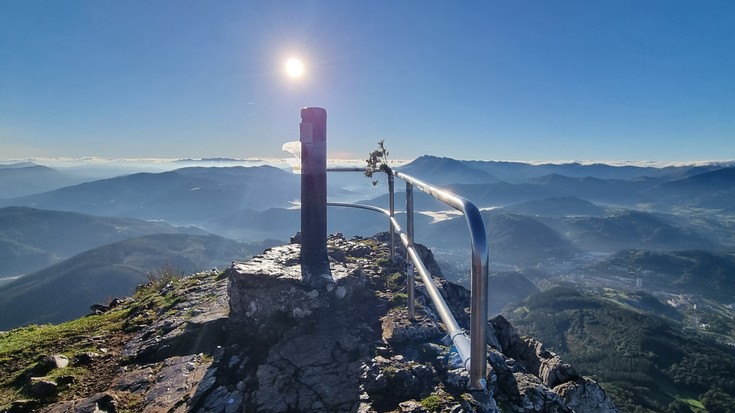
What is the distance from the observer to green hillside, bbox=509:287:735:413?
78894 millimetres

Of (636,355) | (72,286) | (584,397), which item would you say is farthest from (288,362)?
(72,286)

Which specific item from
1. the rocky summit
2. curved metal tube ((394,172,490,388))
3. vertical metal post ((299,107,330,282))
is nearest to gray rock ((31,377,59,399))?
the rocky summit

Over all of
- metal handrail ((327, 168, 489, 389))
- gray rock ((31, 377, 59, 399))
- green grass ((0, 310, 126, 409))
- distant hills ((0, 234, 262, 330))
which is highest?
metal handrail ((327, 168, 489, 389))

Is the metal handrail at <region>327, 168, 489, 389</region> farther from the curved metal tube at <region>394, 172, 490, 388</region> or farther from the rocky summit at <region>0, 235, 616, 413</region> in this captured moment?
the rocky summit at <region>0, 235, 616, 413</region>

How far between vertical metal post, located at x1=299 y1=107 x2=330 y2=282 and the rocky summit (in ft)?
1.19

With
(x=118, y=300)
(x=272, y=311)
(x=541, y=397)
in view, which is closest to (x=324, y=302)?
(x=272, y=311)

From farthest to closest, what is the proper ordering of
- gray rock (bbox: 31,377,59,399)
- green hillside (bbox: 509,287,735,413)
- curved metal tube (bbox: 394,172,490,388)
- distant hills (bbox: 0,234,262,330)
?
distant hills (bbox: 0,234,262,330), green hillside (bbox: 509,287,735,413), gray rock (bbox: 31,377,59,399), curved metal tube (bbox: 394,172,490,388)

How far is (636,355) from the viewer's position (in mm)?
98062

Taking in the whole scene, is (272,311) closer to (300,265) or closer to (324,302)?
(324,302)

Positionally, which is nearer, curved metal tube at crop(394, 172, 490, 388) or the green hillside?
curved metal tube at crop(394, 172, 490, 388)

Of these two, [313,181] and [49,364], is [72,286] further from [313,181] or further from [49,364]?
[313,181]

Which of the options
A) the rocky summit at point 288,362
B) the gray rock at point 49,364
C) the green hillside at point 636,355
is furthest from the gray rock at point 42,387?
the green hillside at point 636,355

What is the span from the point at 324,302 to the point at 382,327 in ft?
3.18

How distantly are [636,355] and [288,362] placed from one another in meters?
124
